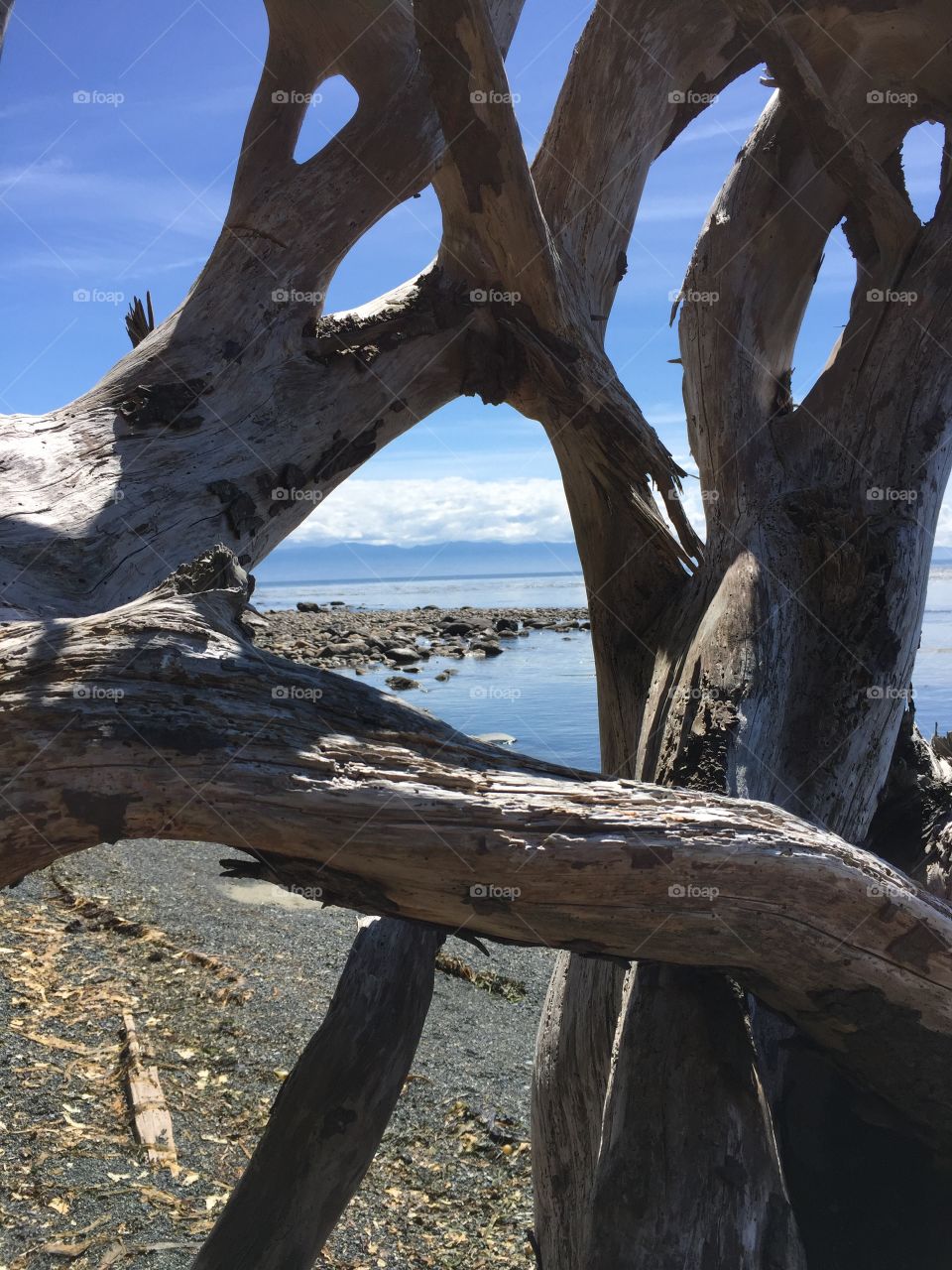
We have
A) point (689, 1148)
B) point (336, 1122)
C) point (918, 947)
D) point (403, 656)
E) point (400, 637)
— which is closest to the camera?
point (918, 947)

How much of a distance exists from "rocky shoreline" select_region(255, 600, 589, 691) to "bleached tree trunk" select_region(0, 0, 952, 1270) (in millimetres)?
10527

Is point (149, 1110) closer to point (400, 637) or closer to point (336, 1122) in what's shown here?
point (336, 1122)

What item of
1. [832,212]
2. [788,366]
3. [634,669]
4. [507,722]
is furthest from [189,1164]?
[507,722]

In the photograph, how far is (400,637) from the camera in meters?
28.5

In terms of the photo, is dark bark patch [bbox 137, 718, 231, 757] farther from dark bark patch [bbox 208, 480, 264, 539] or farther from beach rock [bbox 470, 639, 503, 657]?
beach rock [bbox 470, 639, 503, 657]

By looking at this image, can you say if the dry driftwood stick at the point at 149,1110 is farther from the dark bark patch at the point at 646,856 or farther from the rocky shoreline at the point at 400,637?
the rocky shoreline at the point at 400,637

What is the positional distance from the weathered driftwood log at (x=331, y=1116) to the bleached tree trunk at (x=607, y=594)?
0.12 feet

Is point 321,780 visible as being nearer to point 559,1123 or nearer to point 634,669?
point 559,1123

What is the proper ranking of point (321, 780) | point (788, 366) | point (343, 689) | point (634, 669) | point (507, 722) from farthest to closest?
point (507, 722)
point (788, 366)
point (634, 669)
point (343, 689)
point (321, 780)

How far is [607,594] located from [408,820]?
2.14 metres

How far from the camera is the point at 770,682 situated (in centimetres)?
347

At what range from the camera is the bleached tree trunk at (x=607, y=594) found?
236 centimetres

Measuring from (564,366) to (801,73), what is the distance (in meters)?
1.36

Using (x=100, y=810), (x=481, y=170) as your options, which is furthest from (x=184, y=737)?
(x=481, y=170)
